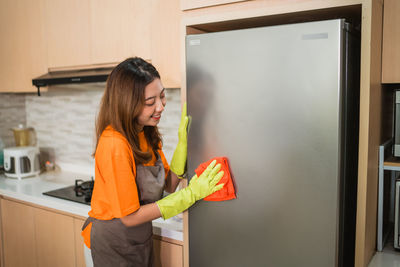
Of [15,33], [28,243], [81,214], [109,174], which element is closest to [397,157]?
[109,174]

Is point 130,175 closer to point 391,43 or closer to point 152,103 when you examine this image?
point 152,103

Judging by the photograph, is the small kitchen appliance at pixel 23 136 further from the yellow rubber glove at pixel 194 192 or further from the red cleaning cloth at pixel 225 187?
the red cleaning cloth at pixel 225 187

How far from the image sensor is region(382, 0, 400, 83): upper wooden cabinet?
4.46ft

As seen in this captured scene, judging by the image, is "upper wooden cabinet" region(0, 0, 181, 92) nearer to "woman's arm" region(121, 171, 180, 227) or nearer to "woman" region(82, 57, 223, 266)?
"woman" region(82, 57, 223, 266)

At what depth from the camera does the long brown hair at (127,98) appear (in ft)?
4.24

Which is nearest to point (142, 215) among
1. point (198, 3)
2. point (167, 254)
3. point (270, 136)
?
point (167, 254)

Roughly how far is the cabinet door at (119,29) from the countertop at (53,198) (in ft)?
2.65

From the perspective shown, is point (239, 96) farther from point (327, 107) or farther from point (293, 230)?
point (293, 230)

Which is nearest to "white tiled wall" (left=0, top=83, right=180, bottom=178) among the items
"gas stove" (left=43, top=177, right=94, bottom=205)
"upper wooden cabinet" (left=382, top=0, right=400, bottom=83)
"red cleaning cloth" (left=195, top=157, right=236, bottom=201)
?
"gas stove" (left=43, top=177, right=94, bottom=205)

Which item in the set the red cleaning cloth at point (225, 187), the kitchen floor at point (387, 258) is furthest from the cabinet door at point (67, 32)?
the kitchen floor at point (387, 258)

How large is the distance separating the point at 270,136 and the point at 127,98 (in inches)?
20.0

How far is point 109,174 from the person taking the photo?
1282 millimetres

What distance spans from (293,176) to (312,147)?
0.36 feet

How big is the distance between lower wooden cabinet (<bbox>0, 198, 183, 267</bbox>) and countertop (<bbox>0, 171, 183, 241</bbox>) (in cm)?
5
